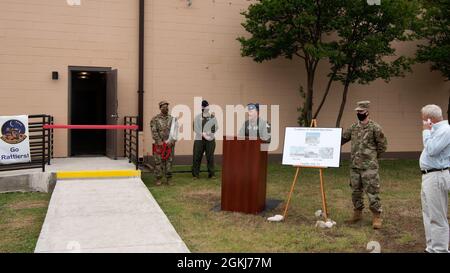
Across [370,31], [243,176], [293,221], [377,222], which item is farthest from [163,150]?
[370,31]

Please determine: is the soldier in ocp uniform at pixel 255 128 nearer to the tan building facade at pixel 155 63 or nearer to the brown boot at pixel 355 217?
the brown boot at pixel 355 217

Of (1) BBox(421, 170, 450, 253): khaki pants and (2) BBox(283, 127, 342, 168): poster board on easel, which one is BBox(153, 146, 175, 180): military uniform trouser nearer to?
(2) BBox(283, 127, 342, 168): poster board on easel

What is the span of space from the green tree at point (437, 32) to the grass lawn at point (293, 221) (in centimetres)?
486

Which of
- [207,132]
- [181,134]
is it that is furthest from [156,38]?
[207,132]

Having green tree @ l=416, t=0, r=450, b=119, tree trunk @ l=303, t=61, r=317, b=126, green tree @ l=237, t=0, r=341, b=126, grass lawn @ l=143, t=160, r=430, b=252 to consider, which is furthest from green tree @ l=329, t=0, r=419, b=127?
grass lawn @ l=143, t=160, r=430, b=252

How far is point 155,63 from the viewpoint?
1247 cm

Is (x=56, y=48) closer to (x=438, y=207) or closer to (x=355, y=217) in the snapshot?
(x=355, y=217)

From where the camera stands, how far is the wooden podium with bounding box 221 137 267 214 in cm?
720

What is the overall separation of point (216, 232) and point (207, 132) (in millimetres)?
4636

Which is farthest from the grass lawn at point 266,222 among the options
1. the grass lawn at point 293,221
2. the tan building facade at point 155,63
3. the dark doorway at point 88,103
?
the dark doorway at point 88,103

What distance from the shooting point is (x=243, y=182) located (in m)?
7.31

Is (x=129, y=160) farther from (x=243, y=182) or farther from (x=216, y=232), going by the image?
(x=216, y=232)

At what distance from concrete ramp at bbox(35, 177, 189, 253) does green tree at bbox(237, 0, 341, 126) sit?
5800mm
